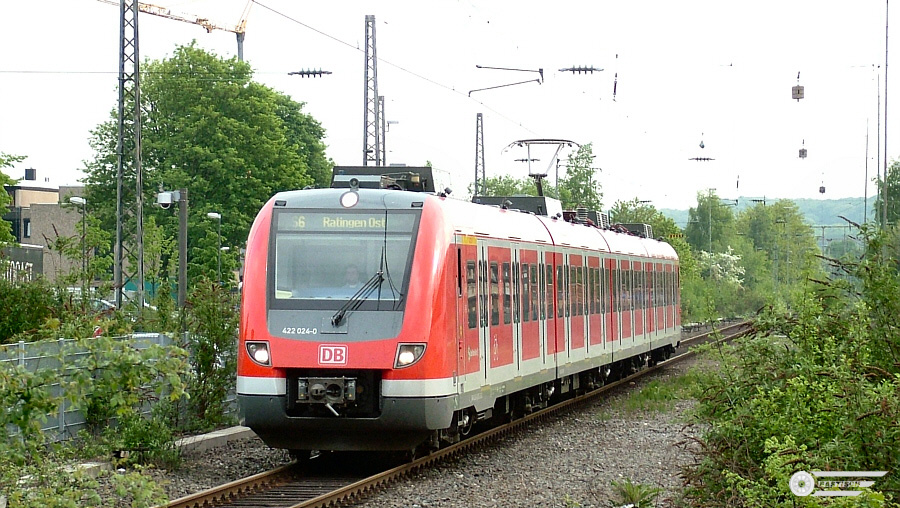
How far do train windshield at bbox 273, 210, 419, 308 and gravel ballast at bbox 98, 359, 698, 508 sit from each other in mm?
1998

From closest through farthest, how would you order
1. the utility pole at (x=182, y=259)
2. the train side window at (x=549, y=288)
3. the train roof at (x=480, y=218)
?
the train roof at (x=480, y=218) < the train side window at (x=549, y=288) < the utility pole at (x=182, y=259)

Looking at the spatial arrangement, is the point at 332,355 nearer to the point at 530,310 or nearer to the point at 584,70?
the point at 530,310

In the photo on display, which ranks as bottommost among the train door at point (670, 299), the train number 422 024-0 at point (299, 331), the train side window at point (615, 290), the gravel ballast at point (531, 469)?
the gravel ballast at point (531, 469)

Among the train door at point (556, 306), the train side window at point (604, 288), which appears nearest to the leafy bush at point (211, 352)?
the train door at point (556, 306)

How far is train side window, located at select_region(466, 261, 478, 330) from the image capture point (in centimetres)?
1405

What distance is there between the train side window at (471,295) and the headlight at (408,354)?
1.67m

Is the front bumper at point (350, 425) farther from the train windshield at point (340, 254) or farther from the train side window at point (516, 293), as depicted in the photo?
the train side window at point (516, 293)

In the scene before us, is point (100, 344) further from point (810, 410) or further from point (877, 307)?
point (877, 307)

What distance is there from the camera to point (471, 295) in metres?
14.2

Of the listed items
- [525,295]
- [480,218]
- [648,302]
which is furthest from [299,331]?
[648,302]

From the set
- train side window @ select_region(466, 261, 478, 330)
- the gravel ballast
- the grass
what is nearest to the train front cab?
the gravel ballast

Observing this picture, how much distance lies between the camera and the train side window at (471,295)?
14055mm

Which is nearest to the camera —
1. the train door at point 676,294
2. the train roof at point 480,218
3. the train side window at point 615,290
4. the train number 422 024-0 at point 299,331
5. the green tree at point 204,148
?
the train number 422 024-0 at point 299,331

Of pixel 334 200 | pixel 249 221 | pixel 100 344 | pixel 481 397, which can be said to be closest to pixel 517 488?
pixel 481 397
